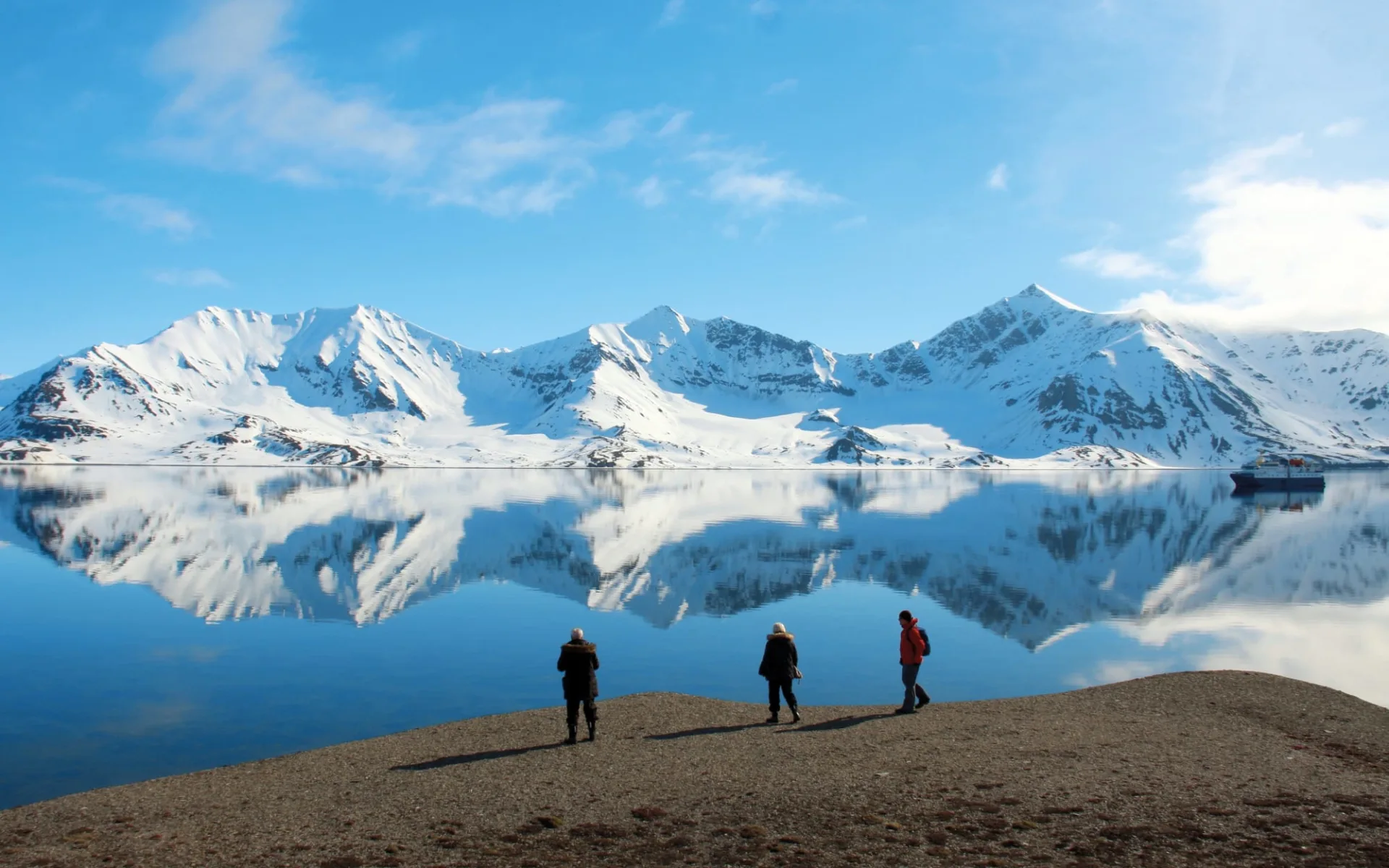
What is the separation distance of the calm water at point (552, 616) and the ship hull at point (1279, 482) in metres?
96.1

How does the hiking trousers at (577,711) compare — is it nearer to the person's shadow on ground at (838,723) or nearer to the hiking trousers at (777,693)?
the person's shadow on ground at (838,723)

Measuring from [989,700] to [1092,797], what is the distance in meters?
12.9

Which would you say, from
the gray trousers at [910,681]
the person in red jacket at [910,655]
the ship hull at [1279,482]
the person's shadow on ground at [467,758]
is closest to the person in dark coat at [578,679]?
the person's shadow on ground at [467,758]

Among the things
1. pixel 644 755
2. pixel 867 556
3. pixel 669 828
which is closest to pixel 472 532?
pixel 867 556

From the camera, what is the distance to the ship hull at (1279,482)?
194 metres

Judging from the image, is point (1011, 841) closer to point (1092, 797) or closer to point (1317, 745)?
point (1092, 797)

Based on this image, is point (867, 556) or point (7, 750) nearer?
point (7, 750)

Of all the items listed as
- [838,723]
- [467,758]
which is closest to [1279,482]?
[838,723]

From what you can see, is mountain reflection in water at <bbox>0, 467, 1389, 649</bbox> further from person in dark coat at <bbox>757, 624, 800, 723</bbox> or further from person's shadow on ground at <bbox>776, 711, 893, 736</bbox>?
person in dark coat at <bbox>757, 624, 800, 723</bbox>

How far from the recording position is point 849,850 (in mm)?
14969

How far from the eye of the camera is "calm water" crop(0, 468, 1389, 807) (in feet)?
100

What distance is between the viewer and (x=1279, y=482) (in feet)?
645

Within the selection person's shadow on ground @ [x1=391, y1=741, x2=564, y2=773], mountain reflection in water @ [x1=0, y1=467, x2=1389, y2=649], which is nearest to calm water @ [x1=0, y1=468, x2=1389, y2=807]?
mountain reflection in water @ [x1=0, y1=467, x2=1389, y2=649]

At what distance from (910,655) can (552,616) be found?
26.8 m
